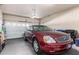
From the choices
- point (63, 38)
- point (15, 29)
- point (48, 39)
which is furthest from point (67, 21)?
point (15, 29)

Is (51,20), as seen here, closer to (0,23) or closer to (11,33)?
(11,33)

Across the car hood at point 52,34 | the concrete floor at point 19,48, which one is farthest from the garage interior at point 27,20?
the car hood at point 52,34

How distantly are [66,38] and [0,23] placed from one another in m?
1.24

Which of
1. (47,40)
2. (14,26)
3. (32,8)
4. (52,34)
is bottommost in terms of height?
(47,40)

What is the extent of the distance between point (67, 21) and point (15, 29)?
3.28ft

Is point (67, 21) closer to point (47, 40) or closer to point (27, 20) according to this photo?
point (47, 40)

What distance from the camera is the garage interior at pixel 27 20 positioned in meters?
1.96

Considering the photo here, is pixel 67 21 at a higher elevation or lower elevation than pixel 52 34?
higher

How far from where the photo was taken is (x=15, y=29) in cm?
205

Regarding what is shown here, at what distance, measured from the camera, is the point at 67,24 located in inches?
79.0

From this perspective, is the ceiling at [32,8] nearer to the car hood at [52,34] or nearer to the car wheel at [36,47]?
the car hood at [52,34]

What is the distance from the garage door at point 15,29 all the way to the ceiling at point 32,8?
0.19 meters

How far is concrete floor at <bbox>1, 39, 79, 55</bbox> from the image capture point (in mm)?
1960
